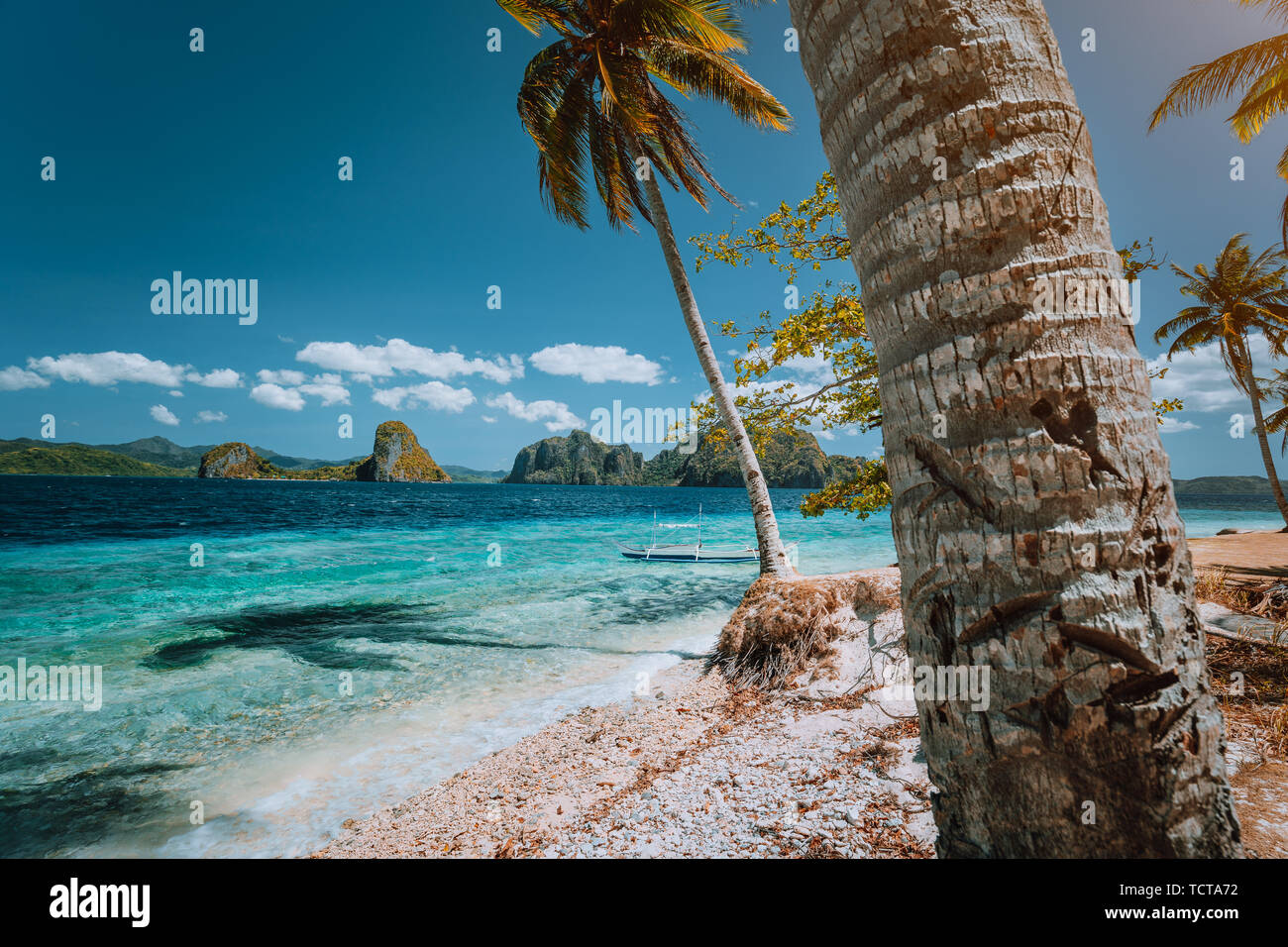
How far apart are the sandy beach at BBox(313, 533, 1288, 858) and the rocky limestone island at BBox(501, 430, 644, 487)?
13680 centimetres

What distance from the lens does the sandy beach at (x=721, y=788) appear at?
274cm

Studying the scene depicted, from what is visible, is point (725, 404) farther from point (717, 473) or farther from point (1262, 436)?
point (717, 473)

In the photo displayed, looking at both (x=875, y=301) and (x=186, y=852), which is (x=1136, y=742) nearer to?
(x=875, y=301)

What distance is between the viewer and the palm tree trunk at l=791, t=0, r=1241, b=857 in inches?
41.1

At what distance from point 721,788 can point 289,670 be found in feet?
24.5

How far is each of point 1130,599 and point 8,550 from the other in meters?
32.9

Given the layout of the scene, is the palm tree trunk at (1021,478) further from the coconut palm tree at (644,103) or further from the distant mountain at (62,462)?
the distant mountain at (62,462)

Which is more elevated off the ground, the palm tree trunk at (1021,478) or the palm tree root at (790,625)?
the palm tree trunk at (1021,478)

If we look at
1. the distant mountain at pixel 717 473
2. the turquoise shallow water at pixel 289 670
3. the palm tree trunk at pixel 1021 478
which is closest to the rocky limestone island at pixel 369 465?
the distant mountain at pixel 717 473

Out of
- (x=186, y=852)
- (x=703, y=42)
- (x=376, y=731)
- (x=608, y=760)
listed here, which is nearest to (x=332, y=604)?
(x=376, y=731)

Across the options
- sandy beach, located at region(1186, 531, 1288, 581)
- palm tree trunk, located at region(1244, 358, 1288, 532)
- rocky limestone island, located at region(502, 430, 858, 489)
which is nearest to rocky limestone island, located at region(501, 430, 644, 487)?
rocky limestone island, located at region(502, 430, 858, 489)

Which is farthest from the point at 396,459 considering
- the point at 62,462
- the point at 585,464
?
the point at 62,462

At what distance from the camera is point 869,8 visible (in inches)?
50.1

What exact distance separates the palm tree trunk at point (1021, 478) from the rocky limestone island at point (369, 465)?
13814cm
